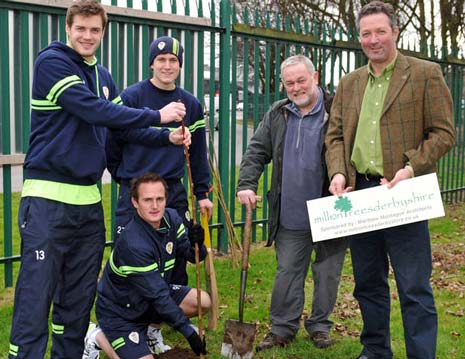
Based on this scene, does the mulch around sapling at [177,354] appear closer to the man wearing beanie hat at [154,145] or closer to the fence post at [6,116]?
the man wearing beanie hat at [154,145]

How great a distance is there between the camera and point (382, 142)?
352 centimetres

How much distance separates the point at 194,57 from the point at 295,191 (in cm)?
269

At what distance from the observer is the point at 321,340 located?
4410 mm

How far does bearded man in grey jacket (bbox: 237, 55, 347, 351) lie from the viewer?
13.6 ft

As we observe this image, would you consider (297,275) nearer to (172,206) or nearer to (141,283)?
(172,206)

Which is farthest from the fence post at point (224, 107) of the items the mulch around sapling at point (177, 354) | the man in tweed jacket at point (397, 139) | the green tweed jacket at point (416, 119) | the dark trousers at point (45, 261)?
the dark trousers at point (45, 261)

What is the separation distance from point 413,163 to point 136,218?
1.69 m

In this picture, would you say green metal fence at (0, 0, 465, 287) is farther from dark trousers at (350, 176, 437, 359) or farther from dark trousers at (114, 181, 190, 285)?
dark trousers at (350, 176, 437, 359)

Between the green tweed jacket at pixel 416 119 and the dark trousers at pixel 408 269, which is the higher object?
the green tweed jacket at pixel 416 119

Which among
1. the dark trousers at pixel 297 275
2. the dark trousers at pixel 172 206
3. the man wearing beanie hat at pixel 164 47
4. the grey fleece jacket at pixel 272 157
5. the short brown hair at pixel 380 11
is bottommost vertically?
the dark trousers at pixel 297 275

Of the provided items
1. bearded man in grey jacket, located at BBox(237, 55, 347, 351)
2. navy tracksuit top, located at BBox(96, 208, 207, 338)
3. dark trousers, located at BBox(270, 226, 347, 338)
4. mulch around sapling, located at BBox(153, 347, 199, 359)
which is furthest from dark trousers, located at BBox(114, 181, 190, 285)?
dark trousers, located at BBox(270, 226, 347, 338)

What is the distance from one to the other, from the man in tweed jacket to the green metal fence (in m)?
2.61

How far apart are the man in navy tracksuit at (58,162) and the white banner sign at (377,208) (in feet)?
3.61

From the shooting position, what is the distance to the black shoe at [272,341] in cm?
432
